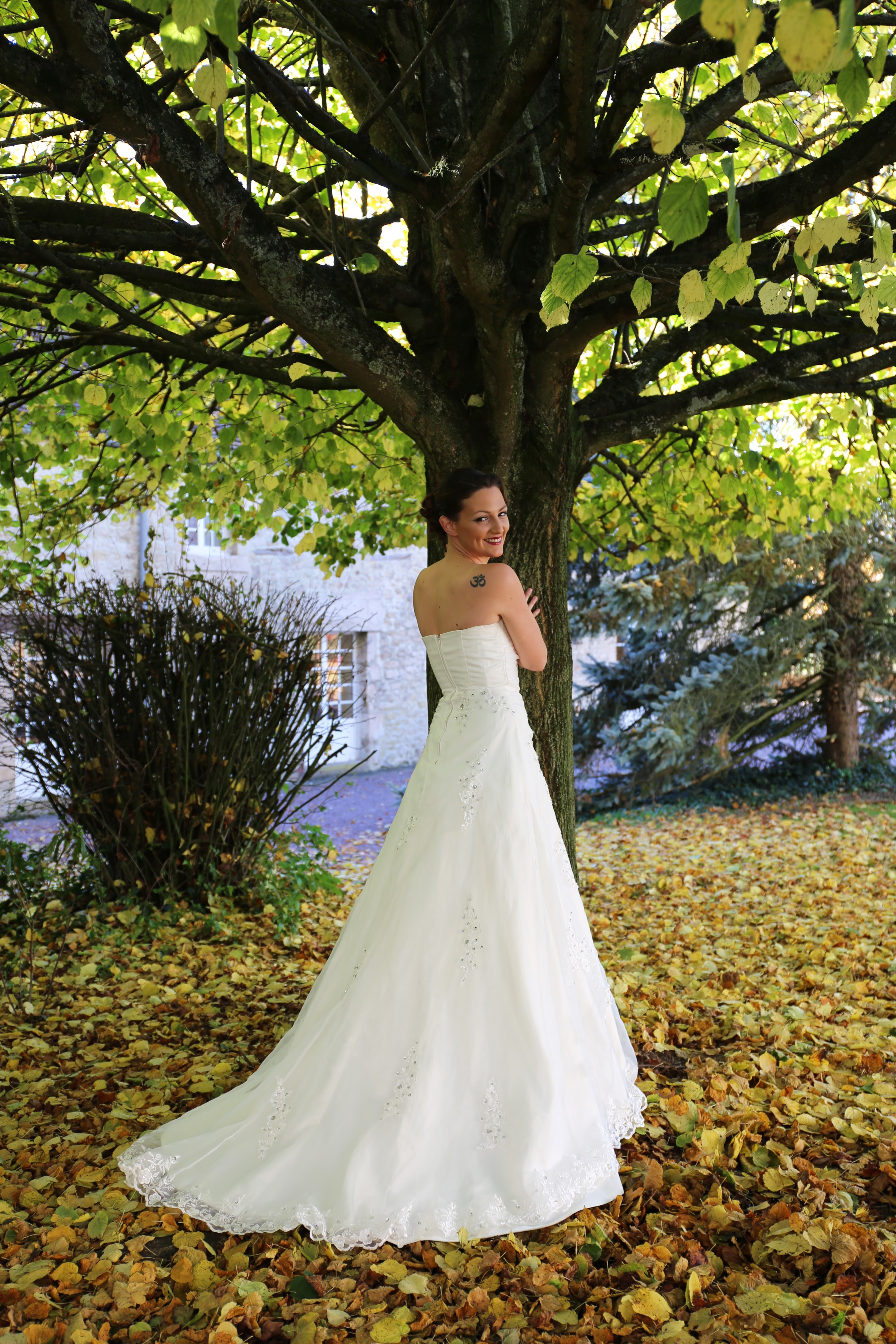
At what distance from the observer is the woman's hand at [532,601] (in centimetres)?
380

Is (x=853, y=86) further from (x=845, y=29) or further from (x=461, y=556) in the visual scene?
(x=461, y=556)

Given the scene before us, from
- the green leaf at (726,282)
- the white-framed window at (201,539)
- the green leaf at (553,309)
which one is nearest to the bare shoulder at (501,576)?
the green leaf at (553,309)

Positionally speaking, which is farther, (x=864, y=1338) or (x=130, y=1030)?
(x=130, y=1030)

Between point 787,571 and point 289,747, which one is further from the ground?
point 787,571

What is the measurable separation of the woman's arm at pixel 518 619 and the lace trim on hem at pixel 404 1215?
1635 mm

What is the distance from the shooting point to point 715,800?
485 inches

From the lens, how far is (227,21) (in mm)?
1751

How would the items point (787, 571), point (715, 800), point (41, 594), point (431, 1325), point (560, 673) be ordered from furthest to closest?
point (715, 800) → point (787, 571) → point (41, 594) → point (560, 673) → point (431, 1325)

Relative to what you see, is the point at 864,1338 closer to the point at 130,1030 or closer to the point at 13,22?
the point at 130,1030

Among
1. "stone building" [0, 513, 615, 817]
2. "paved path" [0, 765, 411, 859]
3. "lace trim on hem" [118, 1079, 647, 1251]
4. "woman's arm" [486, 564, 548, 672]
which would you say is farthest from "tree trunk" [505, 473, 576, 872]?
"stone building" [0, 513, 615, 817]

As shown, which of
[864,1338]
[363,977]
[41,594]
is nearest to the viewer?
[864,1338]

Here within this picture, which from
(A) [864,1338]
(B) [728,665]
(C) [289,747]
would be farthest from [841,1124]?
(B) [728,665]

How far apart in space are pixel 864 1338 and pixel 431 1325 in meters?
1.03

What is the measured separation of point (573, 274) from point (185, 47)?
0.97 m
